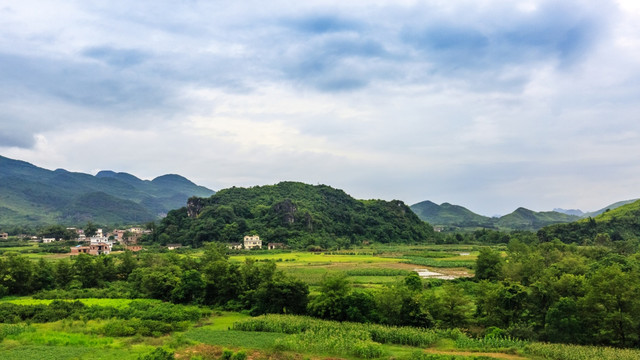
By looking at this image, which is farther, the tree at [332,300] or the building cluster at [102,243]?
the building cluster at [102,243]

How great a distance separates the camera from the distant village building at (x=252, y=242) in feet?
311

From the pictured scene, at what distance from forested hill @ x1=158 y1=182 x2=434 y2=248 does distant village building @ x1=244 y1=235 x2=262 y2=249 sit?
17.6ft

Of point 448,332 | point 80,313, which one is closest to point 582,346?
point 448,332

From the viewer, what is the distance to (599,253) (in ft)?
182

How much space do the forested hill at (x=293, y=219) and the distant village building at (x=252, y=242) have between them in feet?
17.6

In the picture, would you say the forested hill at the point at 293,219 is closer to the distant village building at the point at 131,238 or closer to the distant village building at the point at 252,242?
the distant village building at the point at 252,242

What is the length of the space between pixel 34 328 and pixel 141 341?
885 centimetres

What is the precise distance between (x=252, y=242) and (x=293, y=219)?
20.1 meters

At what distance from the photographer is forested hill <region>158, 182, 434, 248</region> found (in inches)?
4065

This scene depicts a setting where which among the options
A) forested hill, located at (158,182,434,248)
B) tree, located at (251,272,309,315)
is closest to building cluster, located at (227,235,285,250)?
forested hill, located at (158,182,434,248)

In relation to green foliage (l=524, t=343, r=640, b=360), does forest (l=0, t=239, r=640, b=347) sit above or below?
above

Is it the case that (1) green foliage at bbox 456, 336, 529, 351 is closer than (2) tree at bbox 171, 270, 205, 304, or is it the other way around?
(1) green foliage at bbox 456, 336, 529, 351

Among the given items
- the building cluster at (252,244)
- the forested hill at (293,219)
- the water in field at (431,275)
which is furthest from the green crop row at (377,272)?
the forested hill at (293,219)

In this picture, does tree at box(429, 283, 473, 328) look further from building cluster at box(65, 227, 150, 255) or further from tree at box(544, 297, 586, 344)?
building cluster at box(65, 227, 150, 255)
